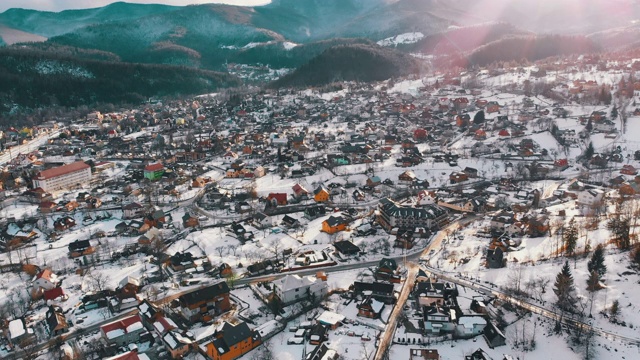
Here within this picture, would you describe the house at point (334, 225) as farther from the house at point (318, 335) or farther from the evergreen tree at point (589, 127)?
the evergreen tree at point (589, 127)

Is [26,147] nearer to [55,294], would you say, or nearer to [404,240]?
[55,294]

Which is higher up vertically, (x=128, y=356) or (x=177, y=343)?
(x=128, y=356)

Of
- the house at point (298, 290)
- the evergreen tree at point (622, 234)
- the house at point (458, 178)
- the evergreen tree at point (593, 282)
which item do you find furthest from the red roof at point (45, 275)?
the house at point (458, 178)

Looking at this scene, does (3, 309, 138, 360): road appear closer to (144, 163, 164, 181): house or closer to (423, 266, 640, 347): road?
(423, 266, 640, 347): road

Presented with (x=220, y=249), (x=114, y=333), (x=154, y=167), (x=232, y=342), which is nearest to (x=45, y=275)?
(x=114, y=333)

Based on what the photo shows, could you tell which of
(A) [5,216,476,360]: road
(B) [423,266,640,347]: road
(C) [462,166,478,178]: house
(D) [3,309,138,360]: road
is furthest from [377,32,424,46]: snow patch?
(D) [3,309,138,360]: road
